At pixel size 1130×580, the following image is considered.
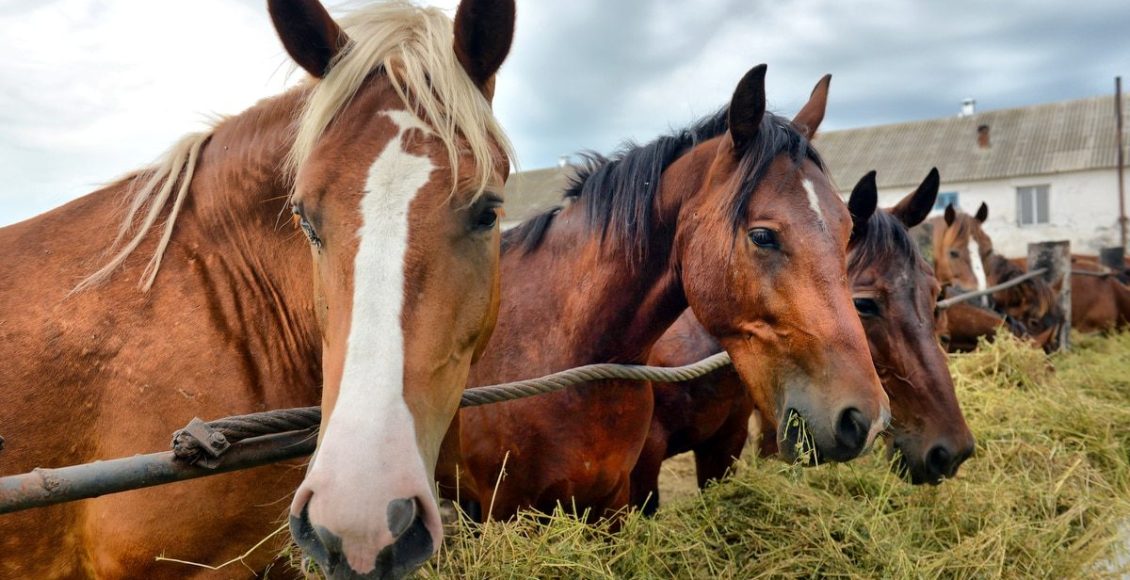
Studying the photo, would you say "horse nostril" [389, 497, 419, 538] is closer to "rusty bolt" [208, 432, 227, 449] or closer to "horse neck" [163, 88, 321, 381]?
"rusty bolt" [208, 432, 227, 449]

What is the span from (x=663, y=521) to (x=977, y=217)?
25.6ft

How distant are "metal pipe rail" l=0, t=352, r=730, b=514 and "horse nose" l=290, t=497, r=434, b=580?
337 millimetres

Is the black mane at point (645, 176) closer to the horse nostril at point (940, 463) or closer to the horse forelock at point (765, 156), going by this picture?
the horse forelock at point (765, 156)

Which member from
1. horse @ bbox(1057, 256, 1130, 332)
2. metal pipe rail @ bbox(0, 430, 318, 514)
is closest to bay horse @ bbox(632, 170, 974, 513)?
metal pipe rail @ bbox(0, 430, 318, 514)

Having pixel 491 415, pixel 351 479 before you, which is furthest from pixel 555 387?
pixel 351 479

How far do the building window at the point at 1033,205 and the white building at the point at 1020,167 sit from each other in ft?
0.11

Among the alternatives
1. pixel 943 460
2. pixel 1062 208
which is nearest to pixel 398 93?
pixel 943 460

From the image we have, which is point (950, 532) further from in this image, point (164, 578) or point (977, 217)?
point (977, 217)

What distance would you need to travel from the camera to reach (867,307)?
3.38m

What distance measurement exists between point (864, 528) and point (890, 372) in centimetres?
97

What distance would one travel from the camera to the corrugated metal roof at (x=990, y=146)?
88.2 ft

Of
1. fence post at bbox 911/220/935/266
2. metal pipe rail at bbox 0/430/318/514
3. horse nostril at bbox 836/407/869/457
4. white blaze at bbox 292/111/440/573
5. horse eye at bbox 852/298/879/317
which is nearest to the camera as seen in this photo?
white blaze at bbox 292/111/440/573

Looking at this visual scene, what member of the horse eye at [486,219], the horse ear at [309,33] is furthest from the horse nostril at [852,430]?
the horse ear at [309,33]

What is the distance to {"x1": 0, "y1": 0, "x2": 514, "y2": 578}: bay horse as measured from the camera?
1304mm
